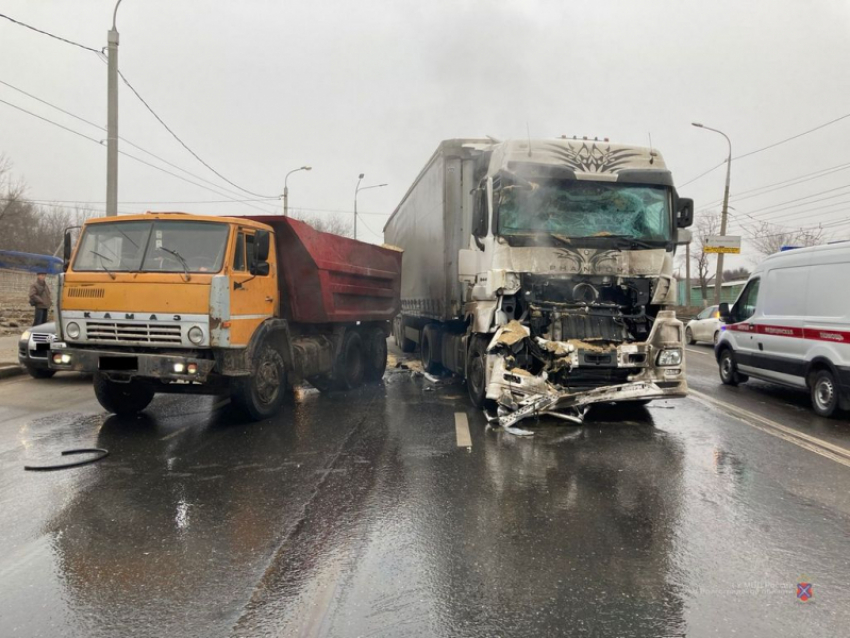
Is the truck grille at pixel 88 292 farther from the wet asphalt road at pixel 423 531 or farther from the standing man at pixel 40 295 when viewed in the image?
the standing man at pixel 40 295

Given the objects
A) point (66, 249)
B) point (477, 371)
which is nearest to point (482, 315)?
point (477, 371)

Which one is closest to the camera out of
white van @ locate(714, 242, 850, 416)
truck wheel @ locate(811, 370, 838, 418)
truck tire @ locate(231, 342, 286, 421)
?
truck tire @ locate(231, 342, 286, 421)

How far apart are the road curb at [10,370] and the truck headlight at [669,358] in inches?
438

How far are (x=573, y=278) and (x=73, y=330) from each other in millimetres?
6062

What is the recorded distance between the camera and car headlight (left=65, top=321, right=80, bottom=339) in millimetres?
6656

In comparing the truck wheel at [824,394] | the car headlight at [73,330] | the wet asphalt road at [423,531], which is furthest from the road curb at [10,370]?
the truck wheel at [824,394]

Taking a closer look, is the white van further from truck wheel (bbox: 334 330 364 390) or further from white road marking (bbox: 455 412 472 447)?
truck wheel (bbox: 334 330 364 390)

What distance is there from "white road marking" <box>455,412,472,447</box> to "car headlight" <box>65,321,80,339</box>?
4.51m

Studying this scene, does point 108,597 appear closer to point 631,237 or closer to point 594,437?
point 594,437

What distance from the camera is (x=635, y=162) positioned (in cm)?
777

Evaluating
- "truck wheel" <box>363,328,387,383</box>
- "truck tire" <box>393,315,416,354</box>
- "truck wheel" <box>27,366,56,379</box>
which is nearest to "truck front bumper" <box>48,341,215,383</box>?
"truck wheel" <box>27,366,56,379</box>

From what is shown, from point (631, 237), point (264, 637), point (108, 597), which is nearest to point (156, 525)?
point (108, 597)

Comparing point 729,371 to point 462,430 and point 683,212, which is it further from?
point 462,430

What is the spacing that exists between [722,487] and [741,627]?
2.28m
